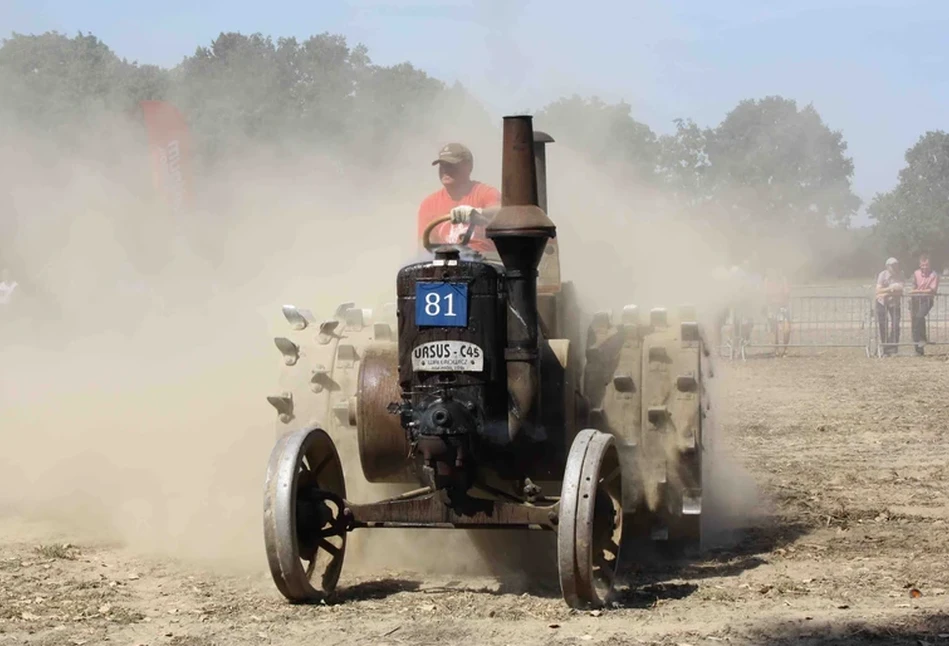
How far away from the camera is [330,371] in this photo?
23.6ft

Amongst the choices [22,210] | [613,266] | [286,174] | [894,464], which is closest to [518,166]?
[894,464]

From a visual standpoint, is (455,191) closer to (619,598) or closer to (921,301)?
(619,598)

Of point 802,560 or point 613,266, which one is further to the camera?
point 613,266

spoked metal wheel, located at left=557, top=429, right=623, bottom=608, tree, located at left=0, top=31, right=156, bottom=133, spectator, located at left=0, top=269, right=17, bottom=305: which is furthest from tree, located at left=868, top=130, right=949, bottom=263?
spoked metal wheel, located at left=557, top=429, right=623, bottom=608

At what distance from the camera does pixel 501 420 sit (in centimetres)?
621

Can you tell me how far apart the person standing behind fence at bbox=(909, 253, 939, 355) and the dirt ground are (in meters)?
14.3

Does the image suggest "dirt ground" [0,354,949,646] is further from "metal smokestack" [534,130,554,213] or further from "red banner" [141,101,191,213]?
"red banner" [141,101,191,213]

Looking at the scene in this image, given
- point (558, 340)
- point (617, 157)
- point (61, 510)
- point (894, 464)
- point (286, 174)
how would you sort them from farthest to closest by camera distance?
1. point (286, 174)
2. point (617, 157)
3. point (894, 464)
4. point (61, 510)
5. point (558, 340)

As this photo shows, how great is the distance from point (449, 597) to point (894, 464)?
5.23m

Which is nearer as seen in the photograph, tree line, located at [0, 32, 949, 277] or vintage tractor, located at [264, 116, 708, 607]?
vintage tractor, located at [264, 116, 708, 607]

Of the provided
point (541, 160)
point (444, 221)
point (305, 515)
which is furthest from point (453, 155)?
point (305, 515)

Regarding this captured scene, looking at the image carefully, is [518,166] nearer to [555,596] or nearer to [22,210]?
[555,596]

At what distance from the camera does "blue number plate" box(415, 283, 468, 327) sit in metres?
6.08

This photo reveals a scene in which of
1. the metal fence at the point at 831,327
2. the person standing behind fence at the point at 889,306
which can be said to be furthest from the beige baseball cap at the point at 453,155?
the person standing behind fence at the point at 889,306
